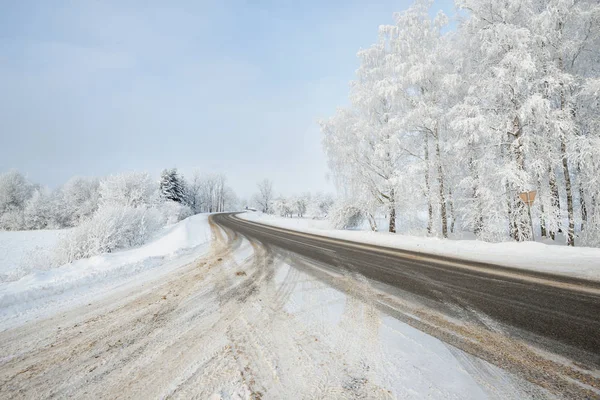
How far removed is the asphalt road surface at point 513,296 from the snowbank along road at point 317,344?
0.02 m

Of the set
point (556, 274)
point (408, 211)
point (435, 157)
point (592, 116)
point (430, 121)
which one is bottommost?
point (556, 274)

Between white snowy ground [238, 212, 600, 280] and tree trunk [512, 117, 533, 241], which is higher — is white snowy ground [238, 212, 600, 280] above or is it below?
below

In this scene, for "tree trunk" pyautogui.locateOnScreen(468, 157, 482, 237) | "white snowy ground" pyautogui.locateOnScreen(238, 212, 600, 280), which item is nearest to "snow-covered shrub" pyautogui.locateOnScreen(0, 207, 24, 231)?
"white snowy ground" pyautogui.locateOnScreen(238, 212, 600, 280)

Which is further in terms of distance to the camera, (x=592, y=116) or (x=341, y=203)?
(x=341, y=203)

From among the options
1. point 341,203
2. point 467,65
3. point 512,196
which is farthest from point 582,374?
point 341,203

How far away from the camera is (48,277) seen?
17.1ft

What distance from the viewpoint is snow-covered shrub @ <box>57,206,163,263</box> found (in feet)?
27.2

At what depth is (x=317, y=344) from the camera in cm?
209

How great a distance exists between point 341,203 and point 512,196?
376 inches

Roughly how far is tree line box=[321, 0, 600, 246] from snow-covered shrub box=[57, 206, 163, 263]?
1188 centimetres

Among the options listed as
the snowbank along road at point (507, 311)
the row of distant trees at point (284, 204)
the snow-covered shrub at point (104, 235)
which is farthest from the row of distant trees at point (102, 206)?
the row of distant trees at point (284, 204)

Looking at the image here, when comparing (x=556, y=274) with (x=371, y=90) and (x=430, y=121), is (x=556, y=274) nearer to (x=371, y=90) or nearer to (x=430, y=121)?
(x=430, y=121)

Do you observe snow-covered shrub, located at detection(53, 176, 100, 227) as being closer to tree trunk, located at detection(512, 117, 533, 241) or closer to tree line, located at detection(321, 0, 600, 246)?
tree line, located at detection(321, 0, 600, 246)

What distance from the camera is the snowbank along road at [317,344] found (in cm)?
156
